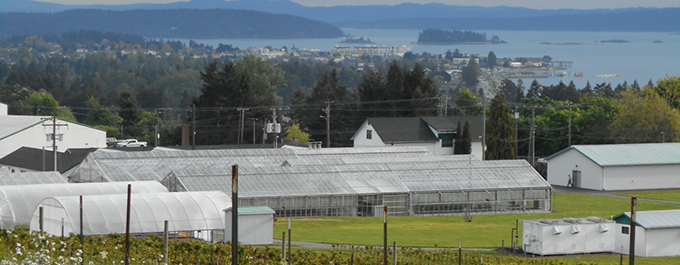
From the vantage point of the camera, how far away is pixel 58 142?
87.7m

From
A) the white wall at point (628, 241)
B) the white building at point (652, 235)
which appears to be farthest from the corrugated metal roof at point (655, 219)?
the white wall at point (628, 241)

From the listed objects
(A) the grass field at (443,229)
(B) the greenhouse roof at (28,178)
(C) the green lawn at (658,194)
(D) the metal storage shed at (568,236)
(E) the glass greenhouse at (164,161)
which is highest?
(E) the glass greenhouse at (164,161)

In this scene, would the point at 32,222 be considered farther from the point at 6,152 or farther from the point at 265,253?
the point at 6,152

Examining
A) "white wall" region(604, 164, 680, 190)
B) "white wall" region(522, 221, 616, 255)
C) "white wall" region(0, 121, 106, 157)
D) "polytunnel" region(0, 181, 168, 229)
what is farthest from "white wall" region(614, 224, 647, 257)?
"white wall" region(0, 121, 106, 157)

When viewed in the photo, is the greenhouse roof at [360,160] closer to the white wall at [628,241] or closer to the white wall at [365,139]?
the white wall at [365,139]

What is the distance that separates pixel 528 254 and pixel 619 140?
57239mm

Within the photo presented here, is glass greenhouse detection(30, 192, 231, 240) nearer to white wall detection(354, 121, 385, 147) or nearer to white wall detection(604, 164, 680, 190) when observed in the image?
white wall detection(604, 164, 680, 190)

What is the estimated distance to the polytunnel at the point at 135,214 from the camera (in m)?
38.5

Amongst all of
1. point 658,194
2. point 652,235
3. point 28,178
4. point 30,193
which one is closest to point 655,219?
point 652,235

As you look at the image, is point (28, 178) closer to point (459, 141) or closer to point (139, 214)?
point (139, 214)

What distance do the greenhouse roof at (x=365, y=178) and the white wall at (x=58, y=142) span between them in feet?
103

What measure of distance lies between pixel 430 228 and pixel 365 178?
9874 millimetres

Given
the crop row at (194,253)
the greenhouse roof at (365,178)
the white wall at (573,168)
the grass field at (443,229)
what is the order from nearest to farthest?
the crop row at (194,253)
the grass field at (443,229)
the greenhouse roof at (365,178)
the white wall at (573,168)

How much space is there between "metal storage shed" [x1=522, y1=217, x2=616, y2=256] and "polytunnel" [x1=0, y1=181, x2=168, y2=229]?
64.0 ft
